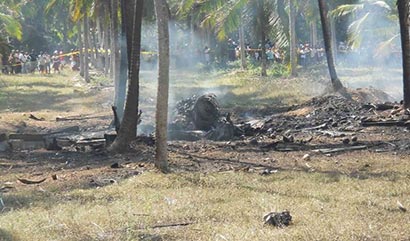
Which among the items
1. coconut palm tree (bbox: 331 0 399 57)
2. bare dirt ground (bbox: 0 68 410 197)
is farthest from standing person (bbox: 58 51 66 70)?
bare dirt ground (bbox: 0 68 410 197)

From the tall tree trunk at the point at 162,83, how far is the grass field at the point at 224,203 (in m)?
0.32

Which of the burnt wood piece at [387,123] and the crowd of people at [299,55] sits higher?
the crowd of people at [299,55]

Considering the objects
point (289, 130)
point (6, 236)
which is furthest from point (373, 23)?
point (6, 236)

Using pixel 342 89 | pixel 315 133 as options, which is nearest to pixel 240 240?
pixel 315 133

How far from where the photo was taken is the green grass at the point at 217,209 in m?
7.17

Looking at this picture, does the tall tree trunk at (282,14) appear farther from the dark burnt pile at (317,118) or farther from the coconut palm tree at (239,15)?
the dark burnt pile at (317,118)

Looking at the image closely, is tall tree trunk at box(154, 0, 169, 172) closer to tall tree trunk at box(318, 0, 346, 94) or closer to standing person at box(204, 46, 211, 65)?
tall tree trunk at box(318, 0, 346, 94)

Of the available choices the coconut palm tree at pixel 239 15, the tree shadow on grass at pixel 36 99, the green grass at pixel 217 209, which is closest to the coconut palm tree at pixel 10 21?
the tree shadow on grass at pixel 36 99

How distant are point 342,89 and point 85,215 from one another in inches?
571

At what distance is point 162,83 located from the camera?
1098 cm

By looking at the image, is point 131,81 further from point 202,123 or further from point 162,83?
point 202,123

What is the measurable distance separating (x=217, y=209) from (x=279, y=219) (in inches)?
43.9

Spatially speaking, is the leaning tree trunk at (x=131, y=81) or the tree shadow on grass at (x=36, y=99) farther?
the tree shadow on grass at (x=36, y=99)

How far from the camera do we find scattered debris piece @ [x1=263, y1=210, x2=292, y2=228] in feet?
24.4
